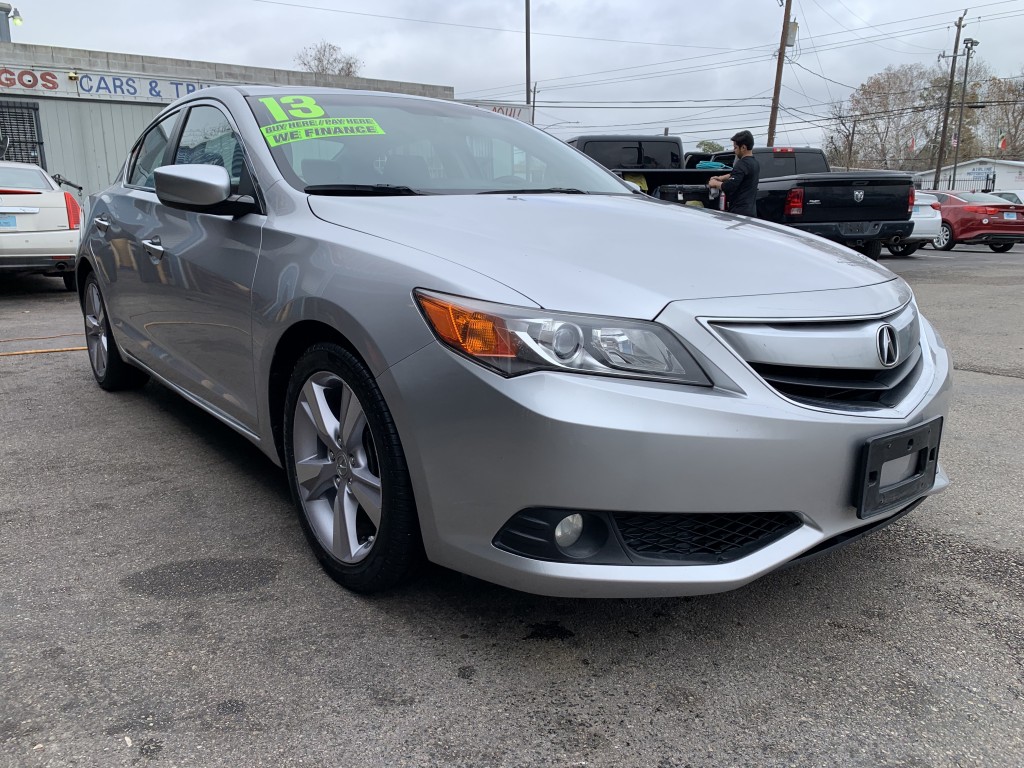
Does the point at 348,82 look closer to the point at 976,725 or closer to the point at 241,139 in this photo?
the point at 241,139

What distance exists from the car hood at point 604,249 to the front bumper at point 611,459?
24 cm

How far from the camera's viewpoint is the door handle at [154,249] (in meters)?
3.43

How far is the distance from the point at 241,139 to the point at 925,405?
2.40 meters

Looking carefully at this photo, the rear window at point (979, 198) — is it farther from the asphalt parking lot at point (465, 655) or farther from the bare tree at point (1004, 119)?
the bare tree at point (1004, 119)

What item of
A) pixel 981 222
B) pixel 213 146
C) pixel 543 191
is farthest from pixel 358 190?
pixel 981 222

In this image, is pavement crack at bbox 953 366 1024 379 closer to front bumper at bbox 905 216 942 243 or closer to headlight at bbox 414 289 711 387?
headlight at bbox 414 289 711 387

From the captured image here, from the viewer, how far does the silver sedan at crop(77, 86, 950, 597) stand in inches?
73.0

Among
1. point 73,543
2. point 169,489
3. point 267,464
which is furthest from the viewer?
point 267,464

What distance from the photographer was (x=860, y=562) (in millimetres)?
2652

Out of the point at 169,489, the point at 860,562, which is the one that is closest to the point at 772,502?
the point at 860,562

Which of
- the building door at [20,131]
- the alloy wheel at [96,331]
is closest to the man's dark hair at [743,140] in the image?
the alloy wheel at [96,331]

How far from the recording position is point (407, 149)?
10.1ft

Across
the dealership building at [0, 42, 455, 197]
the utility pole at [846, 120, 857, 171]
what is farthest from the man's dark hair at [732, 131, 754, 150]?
the utility pole at [846, 120, 857, 171]

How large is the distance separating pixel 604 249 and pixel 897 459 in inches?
35.8
